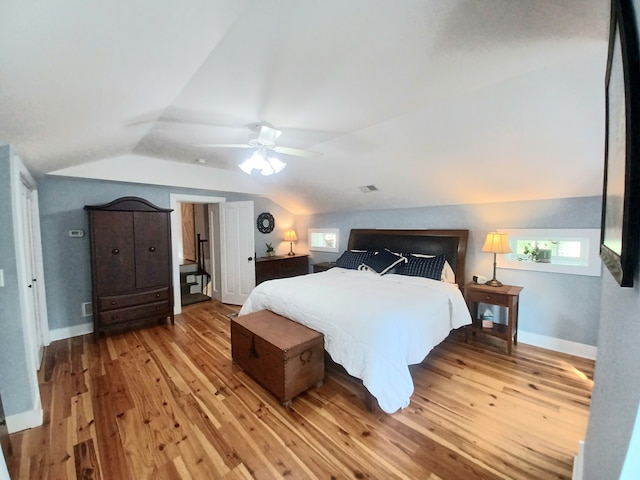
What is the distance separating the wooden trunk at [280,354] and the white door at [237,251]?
7.04 ft

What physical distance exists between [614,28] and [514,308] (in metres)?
3.05

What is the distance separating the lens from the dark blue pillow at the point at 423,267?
354 centimetres

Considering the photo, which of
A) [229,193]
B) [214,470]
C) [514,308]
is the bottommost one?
[214,470]

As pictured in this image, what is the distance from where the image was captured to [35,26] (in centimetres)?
86

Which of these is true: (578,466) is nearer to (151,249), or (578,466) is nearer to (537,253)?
(537,253)

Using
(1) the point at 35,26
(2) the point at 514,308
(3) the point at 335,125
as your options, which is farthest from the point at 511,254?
(1) the point at 35,26

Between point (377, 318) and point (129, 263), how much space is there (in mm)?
3374

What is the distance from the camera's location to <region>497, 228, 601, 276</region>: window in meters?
2.86

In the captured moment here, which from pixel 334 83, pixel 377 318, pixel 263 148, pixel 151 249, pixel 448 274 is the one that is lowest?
pixel 377 318

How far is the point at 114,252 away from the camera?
3.50 metres

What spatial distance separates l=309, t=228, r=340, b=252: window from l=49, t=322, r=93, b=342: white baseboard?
154 inches

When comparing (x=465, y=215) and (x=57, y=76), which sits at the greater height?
(x=57, y=76)

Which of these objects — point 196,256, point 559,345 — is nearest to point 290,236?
point 196,256

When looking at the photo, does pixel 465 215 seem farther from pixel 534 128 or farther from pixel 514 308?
pixel 534 128
